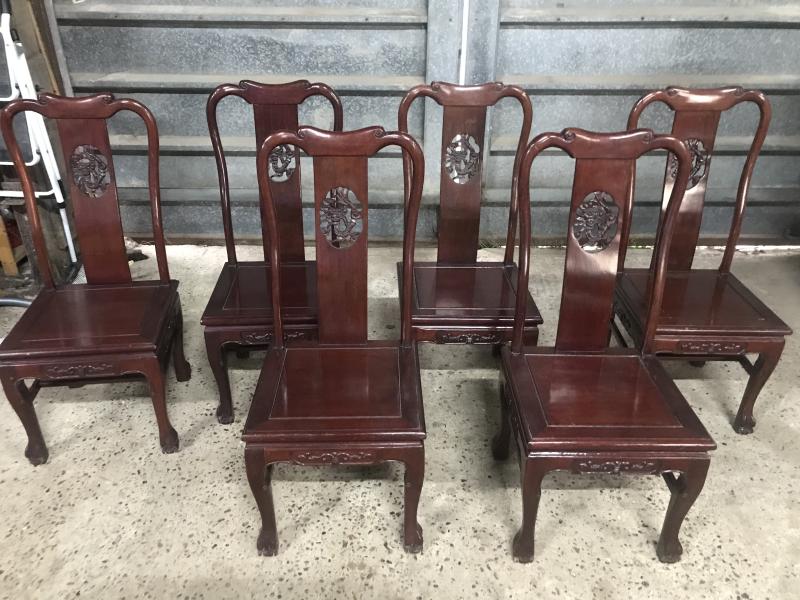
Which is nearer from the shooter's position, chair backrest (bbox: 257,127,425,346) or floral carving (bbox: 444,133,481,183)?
chair backrest (bbox: 257,127,425,346)

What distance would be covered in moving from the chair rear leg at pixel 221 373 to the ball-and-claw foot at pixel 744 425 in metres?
1.63

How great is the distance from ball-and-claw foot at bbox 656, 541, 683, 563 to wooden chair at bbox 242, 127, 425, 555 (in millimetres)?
610

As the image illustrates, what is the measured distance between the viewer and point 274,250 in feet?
5.16

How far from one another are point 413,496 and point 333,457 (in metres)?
0.23

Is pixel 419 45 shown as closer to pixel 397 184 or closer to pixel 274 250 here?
pixel 397 184

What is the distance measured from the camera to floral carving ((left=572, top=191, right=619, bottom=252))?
1562 millimetres

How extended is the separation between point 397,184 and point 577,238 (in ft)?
5.54

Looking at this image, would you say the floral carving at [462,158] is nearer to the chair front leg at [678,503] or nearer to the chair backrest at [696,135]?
the chair backrest at [696,135]

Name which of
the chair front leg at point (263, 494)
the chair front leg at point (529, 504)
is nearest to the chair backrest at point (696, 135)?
the chair front leg at point (529, 504)

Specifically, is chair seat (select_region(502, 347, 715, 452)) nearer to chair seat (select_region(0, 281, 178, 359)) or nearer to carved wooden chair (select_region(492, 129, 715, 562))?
carved wooden chair (select_region(492, 129, 715, 562))

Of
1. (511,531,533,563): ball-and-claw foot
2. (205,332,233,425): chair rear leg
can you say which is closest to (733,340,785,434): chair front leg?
(511,531,533,563): ball-and-claw foot

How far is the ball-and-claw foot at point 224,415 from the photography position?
2.04 m

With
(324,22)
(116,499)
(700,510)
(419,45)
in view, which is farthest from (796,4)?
(116,499)

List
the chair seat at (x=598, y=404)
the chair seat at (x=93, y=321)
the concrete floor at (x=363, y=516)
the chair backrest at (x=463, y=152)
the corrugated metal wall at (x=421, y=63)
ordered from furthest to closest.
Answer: the corrugated metal wall at (x=421, y=63) < the chair backrest at (x=463, y=152) < the chair seat at (x=93, y=321) < the concrete floor at (x=363, y=516) < the chair seat at (x=598, y=404)
